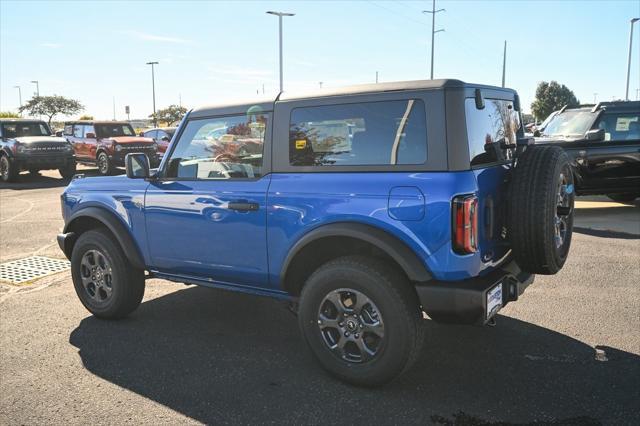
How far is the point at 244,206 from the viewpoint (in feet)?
11.9

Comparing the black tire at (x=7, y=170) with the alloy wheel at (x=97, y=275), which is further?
the black tire at (x=7, y=170)

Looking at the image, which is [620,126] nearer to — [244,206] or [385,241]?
[385,241]

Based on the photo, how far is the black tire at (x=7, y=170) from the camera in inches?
617

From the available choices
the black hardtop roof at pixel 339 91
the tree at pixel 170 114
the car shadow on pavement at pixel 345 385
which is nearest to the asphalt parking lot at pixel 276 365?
the car shadow on pavement at pixel 345 385

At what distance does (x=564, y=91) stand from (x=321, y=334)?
8577 centimetres

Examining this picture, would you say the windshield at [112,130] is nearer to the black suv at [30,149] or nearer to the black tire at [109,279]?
the black suv at [30,149]

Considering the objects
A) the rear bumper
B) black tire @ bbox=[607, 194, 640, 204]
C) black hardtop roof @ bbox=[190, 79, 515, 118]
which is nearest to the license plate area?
the rear bumper

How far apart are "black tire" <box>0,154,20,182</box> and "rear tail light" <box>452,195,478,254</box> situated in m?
15.9

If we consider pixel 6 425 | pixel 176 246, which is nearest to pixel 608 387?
pixel 176 246

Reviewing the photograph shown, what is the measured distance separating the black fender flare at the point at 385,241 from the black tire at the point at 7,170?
15.2 metres

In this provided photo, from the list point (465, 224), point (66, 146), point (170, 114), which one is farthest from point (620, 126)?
point (170, 114)

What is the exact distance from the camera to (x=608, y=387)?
329 centimetres

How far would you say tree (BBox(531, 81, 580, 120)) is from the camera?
78.7 m

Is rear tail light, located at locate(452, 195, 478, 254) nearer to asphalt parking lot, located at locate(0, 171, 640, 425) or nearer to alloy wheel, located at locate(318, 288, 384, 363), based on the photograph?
alloy wheel, located at locate(318, 288, 384, 363)
